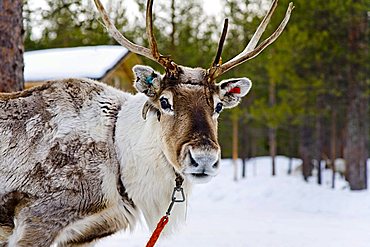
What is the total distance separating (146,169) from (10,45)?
306cm

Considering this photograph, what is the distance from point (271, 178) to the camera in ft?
59.9

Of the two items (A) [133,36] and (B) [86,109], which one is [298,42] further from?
(B) [86,109]

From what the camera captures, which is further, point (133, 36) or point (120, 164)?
point (133, 36)

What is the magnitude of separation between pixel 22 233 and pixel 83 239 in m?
0.55

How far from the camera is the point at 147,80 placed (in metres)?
4.12

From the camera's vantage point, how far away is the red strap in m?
4.16

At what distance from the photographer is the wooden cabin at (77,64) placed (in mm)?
13883

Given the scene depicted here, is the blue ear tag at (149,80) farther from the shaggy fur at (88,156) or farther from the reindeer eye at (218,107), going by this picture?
the reindeer eye at (218,107)

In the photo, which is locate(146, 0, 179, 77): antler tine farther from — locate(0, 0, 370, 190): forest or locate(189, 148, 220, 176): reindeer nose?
locate(0, 0, 370, 190): forest

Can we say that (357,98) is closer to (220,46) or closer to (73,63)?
(73,63)

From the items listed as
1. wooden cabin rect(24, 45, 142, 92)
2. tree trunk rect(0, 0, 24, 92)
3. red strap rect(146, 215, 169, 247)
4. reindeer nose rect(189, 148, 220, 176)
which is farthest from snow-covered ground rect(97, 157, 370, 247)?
wooden cabin rect(24, 45, 142, 92)

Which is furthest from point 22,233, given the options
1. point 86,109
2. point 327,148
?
point 327,148

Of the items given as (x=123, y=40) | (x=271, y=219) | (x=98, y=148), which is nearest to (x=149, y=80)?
(x=123, y=40)

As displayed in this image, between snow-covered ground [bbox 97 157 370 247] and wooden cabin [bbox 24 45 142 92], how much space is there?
4.11 meters
